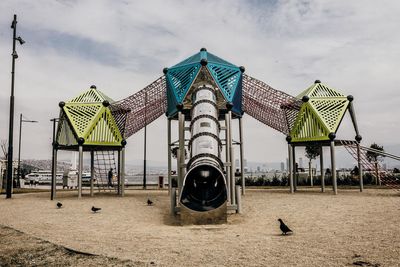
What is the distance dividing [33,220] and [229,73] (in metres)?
10.1

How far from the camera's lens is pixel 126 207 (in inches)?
663

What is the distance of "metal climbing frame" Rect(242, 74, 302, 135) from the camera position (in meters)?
21.2

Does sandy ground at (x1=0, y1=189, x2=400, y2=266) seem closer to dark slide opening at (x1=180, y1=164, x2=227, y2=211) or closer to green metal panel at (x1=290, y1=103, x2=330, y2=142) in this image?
dark slide opening at (x1=180, y1=164, x2=227, y2=211)

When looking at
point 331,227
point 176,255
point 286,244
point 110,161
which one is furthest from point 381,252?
point 110,161

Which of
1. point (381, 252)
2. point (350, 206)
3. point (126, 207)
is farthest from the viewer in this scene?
point (126, 207)

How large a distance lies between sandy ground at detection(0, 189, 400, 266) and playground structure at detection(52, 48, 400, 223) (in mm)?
1944

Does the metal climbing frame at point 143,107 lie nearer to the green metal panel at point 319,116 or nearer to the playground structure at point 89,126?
the playground structure at point 89,126

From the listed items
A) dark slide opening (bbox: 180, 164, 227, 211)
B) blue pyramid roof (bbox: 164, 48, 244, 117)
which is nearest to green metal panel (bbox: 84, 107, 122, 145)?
blue pyramid roof (bbox: 164, 48, 244, 117)

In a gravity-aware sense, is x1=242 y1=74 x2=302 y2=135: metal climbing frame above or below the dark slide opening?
above

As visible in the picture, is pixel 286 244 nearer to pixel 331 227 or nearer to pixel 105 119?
pixel 331 227

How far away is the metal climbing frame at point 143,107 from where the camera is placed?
21.3 metres

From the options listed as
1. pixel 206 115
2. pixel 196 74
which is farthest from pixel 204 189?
pixel 196 74

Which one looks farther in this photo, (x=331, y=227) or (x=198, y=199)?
(x=198, y=199)

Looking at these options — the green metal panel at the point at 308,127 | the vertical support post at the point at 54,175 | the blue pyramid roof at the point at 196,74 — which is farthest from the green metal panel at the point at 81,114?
the green metal panel at the point at 308,127
